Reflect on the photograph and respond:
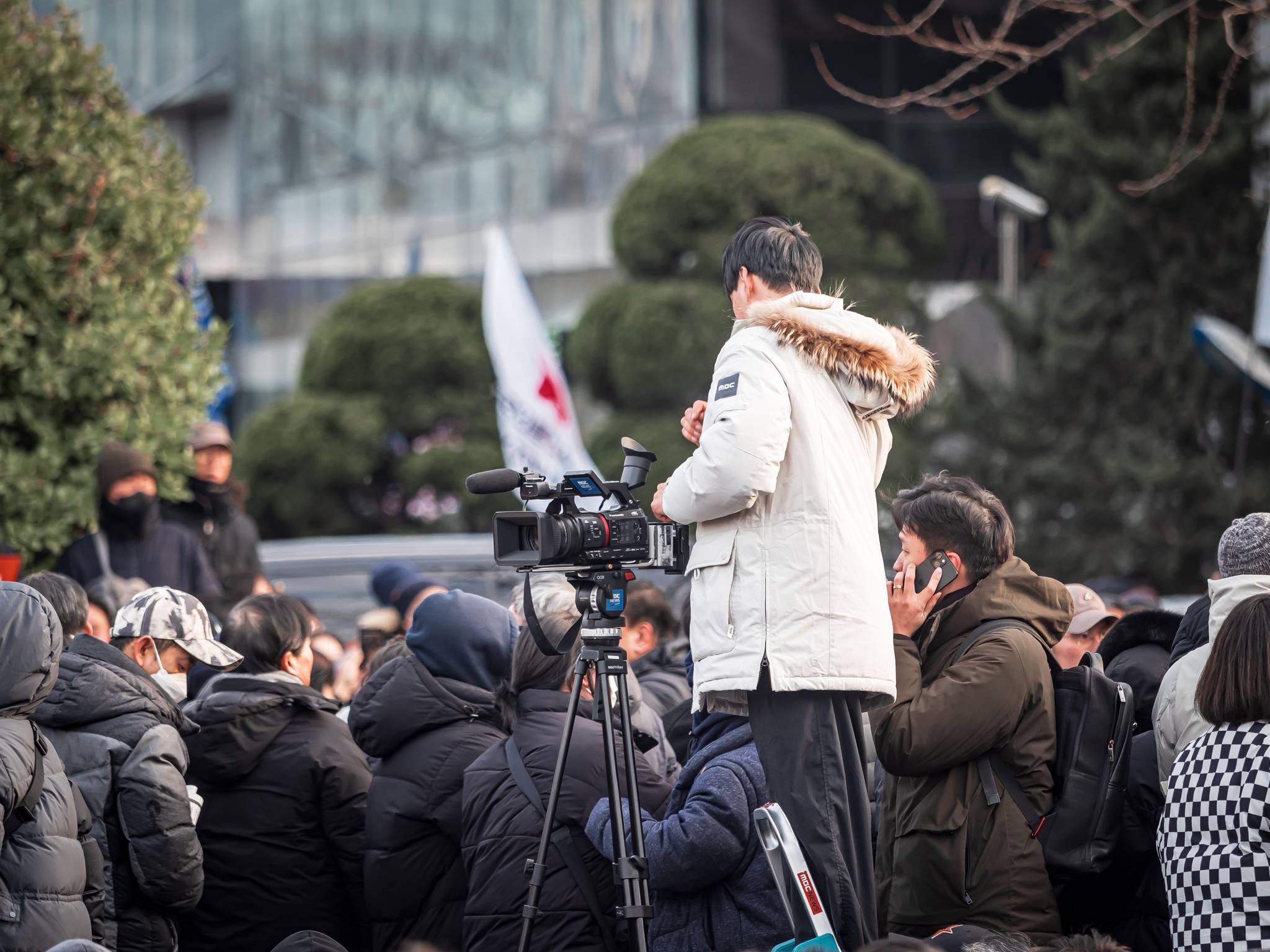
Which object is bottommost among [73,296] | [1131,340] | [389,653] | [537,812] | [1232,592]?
[537,812]

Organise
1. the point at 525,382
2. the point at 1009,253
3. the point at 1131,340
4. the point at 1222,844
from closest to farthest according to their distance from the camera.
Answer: the point at 1222,844, the point at 525,382, the point at 1131,340, the point at 1009,253

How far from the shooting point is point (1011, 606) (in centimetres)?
430

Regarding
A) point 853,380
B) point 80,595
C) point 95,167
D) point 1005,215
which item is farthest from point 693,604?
point 1005,215

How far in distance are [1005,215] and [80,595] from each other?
16.0 metres

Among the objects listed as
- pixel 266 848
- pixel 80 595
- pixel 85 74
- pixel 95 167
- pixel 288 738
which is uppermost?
pixel 85 74

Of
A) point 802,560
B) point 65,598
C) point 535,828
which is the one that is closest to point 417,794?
point 535,828

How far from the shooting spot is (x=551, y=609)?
15.4 ft

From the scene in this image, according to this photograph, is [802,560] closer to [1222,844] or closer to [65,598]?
[1222,844]

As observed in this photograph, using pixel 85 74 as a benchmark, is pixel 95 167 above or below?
below

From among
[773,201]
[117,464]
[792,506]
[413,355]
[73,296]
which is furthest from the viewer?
[413,355]

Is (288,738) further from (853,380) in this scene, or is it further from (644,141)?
(644,141)

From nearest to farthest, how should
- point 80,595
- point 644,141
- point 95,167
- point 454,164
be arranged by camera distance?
point 80,595 < point 95,167 < point 644,141 < point 454,164

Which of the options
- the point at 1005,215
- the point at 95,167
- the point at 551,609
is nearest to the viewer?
the point at 551,609

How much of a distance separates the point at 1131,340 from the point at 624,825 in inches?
475
